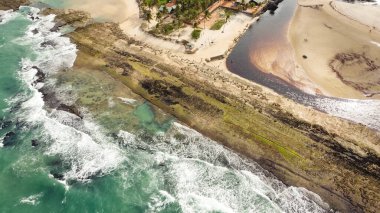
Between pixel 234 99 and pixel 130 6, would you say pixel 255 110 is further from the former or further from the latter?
pixel 130 6

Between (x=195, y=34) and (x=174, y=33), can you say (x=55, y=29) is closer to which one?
(x=174, y=33)

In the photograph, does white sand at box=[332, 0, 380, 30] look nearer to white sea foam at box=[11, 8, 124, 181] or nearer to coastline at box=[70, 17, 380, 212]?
coastline at box=[70, 17, 380, 212]

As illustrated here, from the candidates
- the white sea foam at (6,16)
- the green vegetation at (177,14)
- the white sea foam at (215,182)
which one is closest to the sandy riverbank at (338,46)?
the green vegetation at (177,14)

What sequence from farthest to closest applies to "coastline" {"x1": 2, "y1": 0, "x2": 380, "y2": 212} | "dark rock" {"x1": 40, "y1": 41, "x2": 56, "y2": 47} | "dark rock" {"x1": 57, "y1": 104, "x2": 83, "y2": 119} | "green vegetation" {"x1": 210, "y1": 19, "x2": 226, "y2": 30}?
"green vegetation" {"x1": 210, "y1": 19, "x2": 226, "y2": 30}
"dark rock" {"x1": 40, "y1": 41, "x2": 56, "y2": 47}
"dark rock" {"x1": 57, "y1": 104, "x2": 83, "y2": 119}
"coastline" {"x1": 2, "y1": 0, "x2": 380, "y2": 212}

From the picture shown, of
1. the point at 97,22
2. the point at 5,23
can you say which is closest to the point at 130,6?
the point at 97,22

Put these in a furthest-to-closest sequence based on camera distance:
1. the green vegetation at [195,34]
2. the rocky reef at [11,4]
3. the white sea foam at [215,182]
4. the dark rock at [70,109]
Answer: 1. the rocky reef at [11,4]
2. the green vegetation at [195,34]
3. the dark rock at [70,109]
4. the white sea foam at [215,182]

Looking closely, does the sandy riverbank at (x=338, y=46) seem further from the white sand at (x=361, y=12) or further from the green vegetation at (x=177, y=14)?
the green vegetation at (x=177, y=14)

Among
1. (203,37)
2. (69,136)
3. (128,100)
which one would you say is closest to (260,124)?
(128,100)

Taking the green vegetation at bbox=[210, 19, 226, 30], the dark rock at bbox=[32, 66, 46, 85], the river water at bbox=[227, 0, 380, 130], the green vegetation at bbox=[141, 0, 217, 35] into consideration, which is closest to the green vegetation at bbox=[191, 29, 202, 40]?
the green vegetation at bbox=[141, 0, 217, 35]
